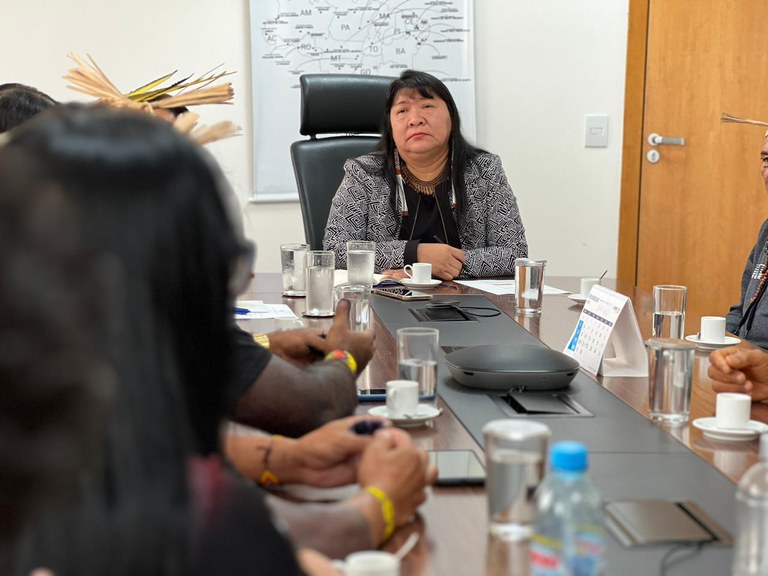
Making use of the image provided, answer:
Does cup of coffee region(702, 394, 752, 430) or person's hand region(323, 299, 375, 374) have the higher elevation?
person's hand region(323, 299, 375, 374)

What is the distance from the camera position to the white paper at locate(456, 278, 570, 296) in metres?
2.82

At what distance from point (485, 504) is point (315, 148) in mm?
2502

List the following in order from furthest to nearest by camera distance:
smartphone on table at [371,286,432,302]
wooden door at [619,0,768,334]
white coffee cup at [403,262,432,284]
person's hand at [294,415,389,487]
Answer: wooden door at [619,0,768,334], white coffee cup at [403,262,432,284], smartphone on table at [371,286,432,302], person's hand at [294,415,389,487]

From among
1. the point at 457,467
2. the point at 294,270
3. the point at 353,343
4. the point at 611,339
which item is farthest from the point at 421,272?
the point at 457,467

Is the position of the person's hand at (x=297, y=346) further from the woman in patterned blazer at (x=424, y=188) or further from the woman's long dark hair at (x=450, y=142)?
the woman's long dark hair at (x=450, y=142)

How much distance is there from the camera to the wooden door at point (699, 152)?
4.20 metres

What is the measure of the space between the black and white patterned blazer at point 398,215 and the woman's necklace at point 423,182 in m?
0.09

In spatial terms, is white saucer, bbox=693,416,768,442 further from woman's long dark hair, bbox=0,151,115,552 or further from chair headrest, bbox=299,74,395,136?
chair headrest, bbox=299,74,395,136

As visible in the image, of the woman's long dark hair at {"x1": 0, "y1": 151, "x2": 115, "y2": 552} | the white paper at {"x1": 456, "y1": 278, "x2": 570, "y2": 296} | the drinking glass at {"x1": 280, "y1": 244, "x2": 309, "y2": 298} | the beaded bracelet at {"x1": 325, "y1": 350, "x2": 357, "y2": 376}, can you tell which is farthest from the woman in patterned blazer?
the woman's long dark hair at {"x1": 0, "y1": 151, "x2": 115, "y2": 552}

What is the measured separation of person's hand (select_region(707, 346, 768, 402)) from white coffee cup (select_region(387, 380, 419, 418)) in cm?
55

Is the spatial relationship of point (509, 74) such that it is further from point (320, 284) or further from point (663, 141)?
point (320, 284)

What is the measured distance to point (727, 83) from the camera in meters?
4.25

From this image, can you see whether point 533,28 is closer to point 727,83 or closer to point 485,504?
point 727,83

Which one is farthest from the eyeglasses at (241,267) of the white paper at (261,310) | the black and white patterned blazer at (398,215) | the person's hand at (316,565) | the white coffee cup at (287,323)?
the black and white patterned blazer at (398,215)
